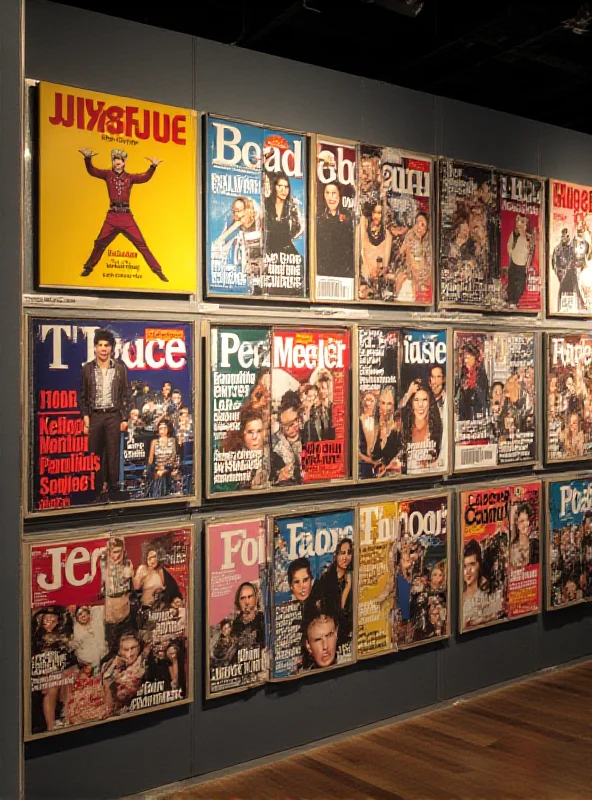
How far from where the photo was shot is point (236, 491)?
3.50 metres

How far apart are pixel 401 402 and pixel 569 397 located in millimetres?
1289

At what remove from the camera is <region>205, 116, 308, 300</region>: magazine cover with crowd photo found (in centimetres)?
342

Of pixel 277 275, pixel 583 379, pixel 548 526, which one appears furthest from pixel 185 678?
pixel 583 379

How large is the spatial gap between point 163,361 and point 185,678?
1215mm

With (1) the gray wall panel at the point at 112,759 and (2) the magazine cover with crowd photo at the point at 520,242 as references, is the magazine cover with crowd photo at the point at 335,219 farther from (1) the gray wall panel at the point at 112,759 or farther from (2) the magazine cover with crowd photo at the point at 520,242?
(1) the gray wall panel at the point at 112,759

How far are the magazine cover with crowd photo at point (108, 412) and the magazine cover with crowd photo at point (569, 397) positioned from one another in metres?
2.23

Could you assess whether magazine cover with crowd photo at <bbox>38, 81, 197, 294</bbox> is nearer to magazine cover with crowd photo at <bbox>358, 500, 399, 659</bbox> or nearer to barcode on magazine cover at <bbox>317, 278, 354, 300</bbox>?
barcode on magazine cover at <bbox>317, 278, 354, 300</bbox>

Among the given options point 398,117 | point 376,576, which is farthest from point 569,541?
point 398,117

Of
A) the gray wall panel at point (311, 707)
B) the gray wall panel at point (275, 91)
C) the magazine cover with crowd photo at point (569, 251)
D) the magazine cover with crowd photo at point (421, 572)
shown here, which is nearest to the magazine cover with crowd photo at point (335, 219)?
the gray wall panel at point (275, 91)

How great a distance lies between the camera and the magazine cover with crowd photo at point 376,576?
3904mm

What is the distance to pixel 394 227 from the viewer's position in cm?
398

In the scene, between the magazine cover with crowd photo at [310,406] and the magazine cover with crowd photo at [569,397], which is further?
the magazine cover with crowd photo at [569,397]

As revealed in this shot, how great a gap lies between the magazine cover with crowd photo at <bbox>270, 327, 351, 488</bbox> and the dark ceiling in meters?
1.53

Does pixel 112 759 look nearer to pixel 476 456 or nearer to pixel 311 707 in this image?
pixel 311 707
